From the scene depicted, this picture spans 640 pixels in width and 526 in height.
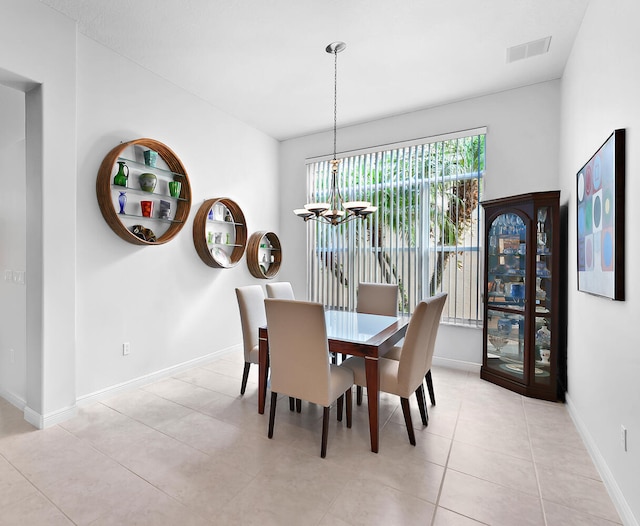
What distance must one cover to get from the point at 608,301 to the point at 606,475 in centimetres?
95

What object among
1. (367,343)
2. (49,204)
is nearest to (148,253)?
(49,204)

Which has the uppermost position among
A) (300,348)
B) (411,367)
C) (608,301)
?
(608,301)

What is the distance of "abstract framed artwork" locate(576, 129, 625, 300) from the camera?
67.1 inches

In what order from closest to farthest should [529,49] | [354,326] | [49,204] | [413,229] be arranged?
[49,204] → [354,326] → [529,49] → [413,229]

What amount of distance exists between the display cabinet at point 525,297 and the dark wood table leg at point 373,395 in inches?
68.1

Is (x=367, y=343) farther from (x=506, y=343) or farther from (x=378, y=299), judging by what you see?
(x=506, y=343)

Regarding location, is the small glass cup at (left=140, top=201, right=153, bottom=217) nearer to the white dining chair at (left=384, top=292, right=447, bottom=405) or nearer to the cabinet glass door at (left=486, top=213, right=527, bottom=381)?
the white dining chair at (left=384, top=292, right=447, bottom=405)

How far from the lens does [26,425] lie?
7.98ft

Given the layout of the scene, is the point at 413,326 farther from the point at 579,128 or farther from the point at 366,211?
the point at 579,128

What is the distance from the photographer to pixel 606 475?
184cm

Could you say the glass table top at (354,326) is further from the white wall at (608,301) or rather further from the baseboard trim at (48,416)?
the baseboard trim at (48,416)

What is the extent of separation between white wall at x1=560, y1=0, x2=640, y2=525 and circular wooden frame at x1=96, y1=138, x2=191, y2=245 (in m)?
3.37

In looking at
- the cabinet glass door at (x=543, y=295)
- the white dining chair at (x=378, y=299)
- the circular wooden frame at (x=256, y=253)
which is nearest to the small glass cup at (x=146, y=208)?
the circular wooden frame at (x=256, y=253)

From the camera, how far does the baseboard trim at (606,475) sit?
157cm
